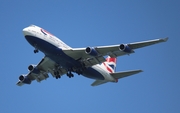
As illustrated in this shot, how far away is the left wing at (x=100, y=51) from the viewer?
48156mm

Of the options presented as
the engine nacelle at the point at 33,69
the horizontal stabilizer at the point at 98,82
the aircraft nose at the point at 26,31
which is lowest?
the horizontal stabilizer at the point at 98,82

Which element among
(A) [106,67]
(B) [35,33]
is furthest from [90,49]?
(A) [106,67]

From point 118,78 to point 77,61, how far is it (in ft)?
29.2

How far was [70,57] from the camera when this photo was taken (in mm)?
52344

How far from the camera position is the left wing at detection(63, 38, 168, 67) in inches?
1896

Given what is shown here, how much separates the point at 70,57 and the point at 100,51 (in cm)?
452

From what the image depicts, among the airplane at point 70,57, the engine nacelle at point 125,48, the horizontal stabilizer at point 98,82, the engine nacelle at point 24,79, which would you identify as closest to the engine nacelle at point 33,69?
the airplane at point 70,57

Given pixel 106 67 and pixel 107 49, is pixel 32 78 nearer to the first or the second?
pixel 106 67

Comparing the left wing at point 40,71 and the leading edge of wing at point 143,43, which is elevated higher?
the left wing at point 40,71

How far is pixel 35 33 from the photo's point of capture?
166 feet

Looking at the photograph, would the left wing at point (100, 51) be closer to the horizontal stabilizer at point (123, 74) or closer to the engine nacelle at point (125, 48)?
the engine nacelle at point (125, 48)

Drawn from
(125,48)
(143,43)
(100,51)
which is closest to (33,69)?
(100,51)

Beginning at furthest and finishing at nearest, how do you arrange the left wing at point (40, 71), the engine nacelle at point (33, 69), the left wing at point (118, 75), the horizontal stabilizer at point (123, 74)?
the engine nacelle at point (33, 69) → the left wing at point (40, 71) → the left wing at point (118, 75) → the horizontal stabilizer at point (123, 74)

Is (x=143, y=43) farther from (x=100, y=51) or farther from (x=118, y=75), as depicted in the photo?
(x=118, y=75)
